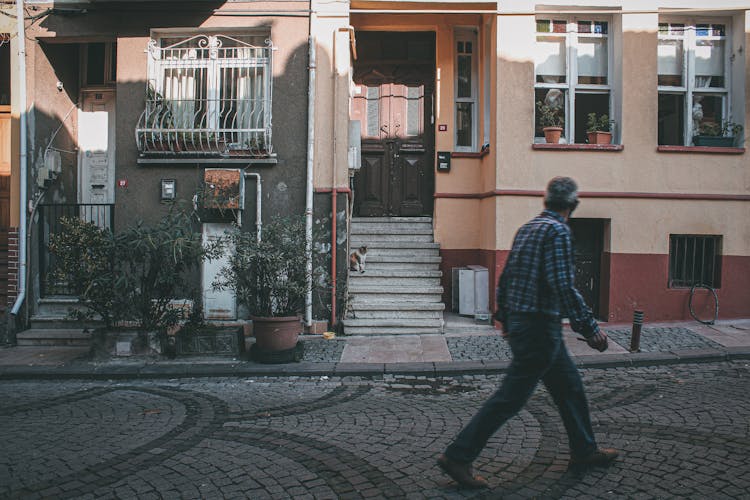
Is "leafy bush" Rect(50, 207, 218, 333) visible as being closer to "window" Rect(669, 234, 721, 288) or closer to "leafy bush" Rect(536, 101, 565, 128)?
"leafy bush" Rect(536, 101, 565, 128)

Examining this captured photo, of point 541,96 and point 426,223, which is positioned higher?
point 541,96

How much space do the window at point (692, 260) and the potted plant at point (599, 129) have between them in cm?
196

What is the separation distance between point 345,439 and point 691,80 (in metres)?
8.73

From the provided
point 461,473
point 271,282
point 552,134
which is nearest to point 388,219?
point 552,134

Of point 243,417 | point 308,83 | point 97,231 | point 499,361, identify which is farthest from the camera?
point 308,83

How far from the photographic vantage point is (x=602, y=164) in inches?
371

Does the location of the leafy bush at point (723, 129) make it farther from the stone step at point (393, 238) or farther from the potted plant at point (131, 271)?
the potted plant at point (131, 271)

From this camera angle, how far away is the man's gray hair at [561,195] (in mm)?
3834

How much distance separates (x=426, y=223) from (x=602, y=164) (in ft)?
10.7

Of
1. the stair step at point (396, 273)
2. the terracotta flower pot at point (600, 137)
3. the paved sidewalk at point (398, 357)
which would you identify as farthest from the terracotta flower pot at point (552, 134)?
the paved sidewalk at point (398, 357)

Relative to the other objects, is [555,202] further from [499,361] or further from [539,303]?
[499,361]

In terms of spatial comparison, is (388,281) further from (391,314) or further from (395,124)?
(395,124)

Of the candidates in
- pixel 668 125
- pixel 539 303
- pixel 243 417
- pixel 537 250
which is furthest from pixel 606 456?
pixel 668 125

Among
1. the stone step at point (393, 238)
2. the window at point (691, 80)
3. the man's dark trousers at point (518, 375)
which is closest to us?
the man's dark trousers at point (518, 375)
